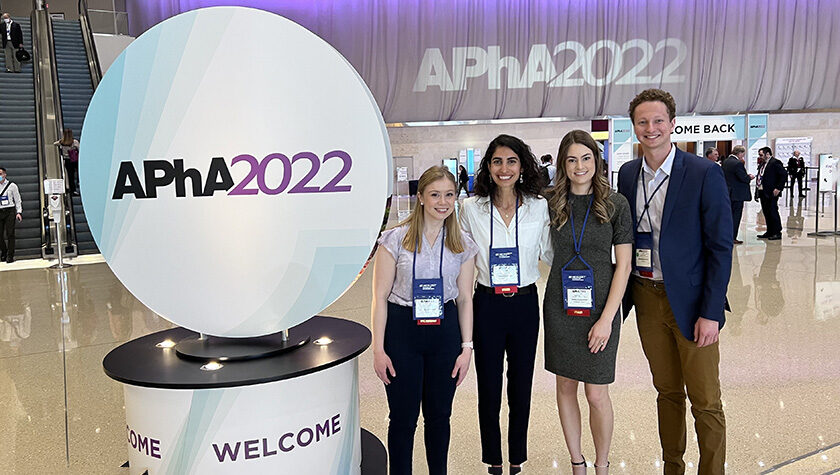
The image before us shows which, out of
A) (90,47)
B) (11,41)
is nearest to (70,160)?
(11,41)

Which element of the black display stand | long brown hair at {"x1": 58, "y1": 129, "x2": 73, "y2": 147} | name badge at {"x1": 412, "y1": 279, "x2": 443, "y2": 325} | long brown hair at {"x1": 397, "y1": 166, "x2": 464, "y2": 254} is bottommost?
the black display stand

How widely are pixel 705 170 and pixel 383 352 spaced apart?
1.42 meters

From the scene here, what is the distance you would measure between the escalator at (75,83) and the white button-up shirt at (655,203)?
10643 millimetres

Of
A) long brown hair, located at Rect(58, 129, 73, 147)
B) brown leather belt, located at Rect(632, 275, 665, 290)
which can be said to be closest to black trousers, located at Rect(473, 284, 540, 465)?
brown leather belt, located at Rect(632, 275, 665, 290)

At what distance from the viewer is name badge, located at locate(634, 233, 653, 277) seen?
262 cm

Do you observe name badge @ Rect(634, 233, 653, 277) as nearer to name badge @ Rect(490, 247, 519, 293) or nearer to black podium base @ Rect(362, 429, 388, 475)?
name badge @ Rect(490, 247, 519, 293)

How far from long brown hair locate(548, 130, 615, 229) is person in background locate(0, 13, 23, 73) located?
1479 centimetres

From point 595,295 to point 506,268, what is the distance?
367 millimetres

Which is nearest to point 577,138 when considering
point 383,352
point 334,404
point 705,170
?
point 705,170

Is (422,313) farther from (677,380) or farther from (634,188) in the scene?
(677,380)

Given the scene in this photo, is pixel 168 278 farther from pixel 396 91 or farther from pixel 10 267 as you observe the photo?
pixel 396 91

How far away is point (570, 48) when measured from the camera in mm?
19562

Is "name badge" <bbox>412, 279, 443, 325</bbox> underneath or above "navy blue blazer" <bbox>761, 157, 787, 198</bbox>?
underneath

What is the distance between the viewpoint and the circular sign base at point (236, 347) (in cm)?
219
